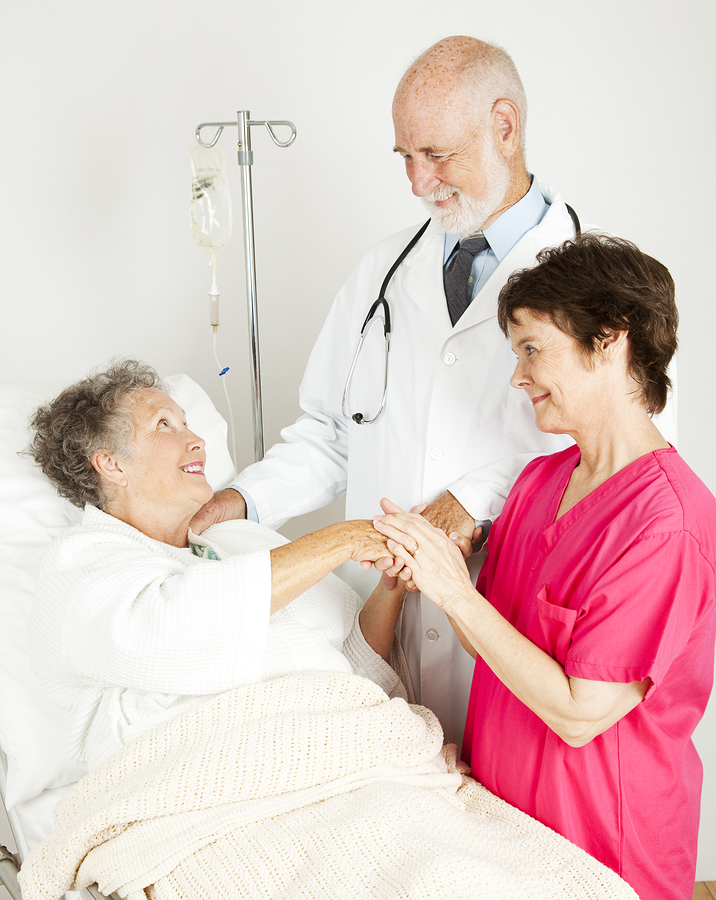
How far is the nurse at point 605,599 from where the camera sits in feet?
3.72

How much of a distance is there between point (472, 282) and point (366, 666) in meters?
0.85

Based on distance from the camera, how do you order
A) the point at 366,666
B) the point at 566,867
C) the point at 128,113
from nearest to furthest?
the point at 566,867
the point at 366,666
the point at 128,113

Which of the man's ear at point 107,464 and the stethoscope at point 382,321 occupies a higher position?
the stethoscope at point 382,321

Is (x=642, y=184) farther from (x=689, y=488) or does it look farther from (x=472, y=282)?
(x=689, y=488)

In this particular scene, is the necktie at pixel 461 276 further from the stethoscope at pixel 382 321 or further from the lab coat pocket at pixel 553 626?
the lab coat pocket at pixel 553 626

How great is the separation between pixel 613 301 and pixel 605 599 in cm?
46

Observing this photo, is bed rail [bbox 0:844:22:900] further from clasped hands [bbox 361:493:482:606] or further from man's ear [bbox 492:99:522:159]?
man's ear [bbox 492:99:522:159]

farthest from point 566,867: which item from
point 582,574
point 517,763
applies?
point 582,574

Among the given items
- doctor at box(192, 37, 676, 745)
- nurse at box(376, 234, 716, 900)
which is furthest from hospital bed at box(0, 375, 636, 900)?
doctor at box(192, 37, 676, 745)

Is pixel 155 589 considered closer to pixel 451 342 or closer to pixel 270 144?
pixel 451 342

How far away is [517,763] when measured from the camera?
4.38 ft

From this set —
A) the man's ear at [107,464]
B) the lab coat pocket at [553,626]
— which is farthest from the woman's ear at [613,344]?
the man's ear at [107,464]

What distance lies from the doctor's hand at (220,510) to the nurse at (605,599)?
0.62m

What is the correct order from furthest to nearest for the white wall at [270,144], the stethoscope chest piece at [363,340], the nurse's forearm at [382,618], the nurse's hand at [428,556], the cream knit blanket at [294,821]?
the white wall at [270,144]
the stethoscope chest piece at [363,340]
the nurse's forearm at [382,618]
the nurse's hand at [428,556]
the cream knit blanket at [294,821]
